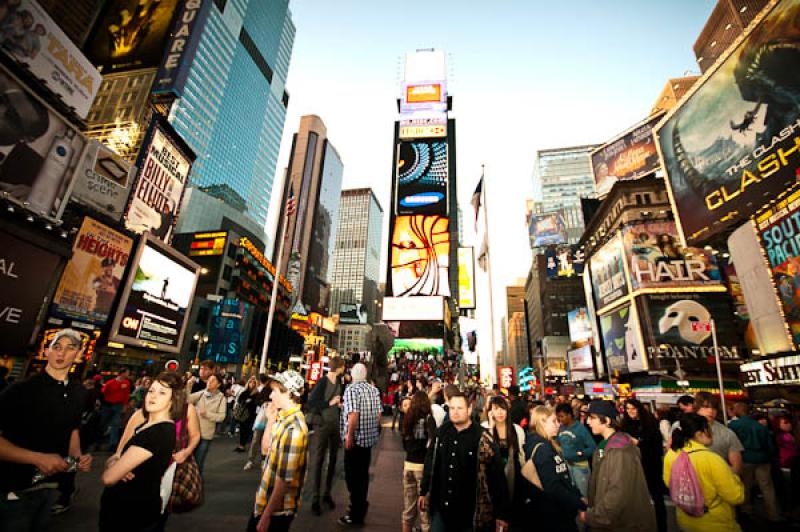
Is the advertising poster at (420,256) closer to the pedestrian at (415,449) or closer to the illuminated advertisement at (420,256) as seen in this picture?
the illuminated advertisement at (420,256)

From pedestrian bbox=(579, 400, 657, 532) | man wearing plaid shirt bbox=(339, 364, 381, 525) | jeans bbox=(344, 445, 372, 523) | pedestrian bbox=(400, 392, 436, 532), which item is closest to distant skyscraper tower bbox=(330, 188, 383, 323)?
man wearing plaid shirt bbox=(339, 364, 381, 525)

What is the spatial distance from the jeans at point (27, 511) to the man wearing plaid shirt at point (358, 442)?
3240mm

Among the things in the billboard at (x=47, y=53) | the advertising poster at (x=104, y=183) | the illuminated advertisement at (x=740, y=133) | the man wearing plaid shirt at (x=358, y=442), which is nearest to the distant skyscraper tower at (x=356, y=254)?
the advertising poster at (x=104, y=183)

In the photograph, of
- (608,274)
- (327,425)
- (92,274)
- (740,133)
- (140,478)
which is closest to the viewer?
(140,478)

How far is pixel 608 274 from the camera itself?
3597 cm

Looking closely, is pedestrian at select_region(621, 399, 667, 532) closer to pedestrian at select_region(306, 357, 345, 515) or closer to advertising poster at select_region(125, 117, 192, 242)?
pedestrian at select_region(306, 357, 345, 515)

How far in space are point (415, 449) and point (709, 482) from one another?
3.21 m

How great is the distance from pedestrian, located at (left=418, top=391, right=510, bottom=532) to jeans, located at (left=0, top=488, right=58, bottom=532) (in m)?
3.29

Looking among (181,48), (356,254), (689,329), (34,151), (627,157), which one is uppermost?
(356,254)

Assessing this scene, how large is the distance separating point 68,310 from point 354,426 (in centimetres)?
2368

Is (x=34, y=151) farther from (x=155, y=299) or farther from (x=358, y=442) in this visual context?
(x=358, y=442)

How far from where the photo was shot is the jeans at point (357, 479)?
4.98 m

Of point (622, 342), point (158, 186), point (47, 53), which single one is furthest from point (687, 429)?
point (622, 342)

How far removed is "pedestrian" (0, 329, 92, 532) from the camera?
2.59 metres
